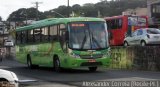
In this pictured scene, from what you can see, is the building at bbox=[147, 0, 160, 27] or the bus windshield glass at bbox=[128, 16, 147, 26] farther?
the building at bbox=[147, 0, 160, 27]

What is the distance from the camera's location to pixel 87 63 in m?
23.0

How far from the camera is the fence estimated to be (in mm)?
26594

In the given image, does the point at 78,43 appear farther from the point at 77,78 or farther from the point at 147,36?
the point at 147,36

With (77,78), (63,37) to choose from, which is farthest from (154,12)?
(77,78)

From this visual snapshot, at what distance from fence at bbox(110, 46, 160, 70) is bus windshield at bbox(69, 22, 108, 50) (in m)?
4.29

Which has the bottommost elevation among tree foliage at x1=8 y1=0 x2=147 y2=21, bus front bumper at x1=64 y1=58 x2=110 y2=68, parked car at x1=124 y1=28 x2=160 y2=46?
bus front bumper at x1=64 y1=58 x2=110 y2=68

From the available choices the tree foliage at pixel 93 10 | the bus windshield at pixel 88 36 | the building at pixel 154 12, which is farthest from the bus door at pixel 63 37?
the tree foliage at pixel 93 10

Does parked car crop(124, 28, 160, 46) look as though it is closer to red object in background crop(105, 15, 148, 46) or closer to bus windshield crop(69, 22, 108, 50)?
red object in background crop(105, 15, 148, 46)

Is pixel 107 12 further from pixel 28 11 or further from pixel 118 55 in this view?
pixel 118 55

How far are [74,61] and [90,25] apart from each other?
2.11 m

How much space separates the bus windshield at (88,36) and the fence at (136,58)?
4.29m

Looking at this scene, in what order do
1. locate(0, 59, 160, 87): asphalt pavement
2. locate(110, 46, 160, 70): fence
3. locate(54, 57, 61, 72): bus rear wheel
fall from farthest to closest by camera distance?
locate(110, 46, 160, 70): fence < locate(54, 57, 61, 72): bus rear wheel < locate(0, 59, 160, 87): asphalt pavement

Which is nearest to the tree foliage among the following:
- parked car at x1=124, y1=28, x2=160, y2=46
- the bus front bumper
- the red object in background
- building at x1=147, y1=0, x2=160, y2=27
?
building at x1=147, y1=0, x2=160, y2=27

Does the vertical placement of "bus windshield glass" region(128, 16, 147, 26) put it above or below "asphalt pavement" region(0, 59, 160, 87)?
above
